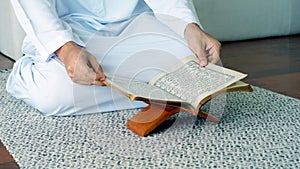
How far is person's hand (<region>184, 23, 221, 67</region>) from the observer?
1479mm

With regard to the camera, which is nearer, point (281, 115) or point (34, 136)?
point (34, 136)

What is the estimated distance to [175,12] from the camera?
1.65 m

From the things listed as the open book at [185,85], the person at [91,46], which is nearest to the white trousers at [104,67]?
the person at [91,46]

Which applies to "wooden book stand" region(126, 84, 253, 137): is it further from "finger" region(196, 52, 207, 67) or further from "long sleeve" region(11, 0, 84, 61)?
"long sleeve" region(11, 0, 84, 61)

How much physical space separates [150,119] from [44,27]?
409 millimetres

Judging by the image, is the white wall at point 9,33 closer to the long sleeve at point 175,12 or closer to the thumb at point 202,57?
the long sleeve at point 175,12

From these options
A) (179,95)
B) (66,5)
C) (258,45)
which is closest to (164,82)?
(179,95)

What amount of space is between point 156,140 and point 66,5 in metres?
0.59

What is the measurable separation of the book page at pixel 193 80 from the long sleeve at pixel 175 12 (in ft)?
0.53

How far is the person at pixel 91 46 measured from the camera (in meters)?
1.44

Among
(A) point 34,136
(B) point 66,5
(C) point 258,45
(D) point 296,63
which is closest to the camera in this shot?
(A) point 34,136

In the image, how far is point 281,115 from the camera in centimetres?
152

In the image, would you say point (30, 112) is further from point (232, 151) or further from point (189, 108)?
point (232, 151)

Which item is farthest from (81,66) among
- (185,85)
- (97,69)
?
(185,85)
